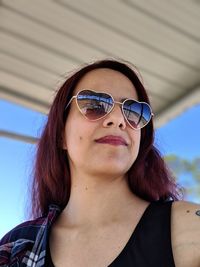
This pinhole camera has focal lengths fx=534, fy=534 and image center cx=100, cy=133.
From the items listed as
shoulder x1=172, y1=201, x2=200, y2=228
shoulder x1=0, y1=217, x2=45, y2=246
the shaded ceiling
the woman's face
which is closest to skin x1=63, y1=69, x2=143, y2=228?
the woman's face

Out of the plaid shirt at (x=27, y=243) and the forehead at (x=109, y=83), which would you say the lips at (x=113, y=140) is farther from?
the plaid shirt at (x=27, y=243)

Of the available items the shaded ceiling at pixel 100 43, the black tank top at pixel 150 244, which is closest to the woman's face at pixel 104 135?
the black tank top at pixel 150 244

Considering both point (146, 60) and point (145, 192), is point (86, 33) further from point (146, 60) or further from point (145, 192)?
point (145, 192)

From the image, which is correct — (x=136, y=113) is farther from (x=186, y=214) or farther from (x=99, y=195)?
(x=186, y=214)

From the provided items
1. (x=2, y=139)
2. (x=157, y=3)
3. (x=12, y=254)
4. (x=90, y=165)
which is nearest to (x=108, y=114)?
(x=90, y=165)

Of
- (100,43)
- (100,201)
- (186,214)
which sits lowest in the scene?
(100,201)

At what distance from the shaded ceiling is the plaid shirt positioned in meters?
1.98

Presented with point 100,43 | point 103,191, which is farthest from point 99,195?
point 100,43

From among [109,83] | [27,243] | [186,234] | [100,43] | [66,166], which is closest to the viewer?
[186,234]

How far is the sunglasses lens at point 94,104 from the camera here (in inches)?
61.5

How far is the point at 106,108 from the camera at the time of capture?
1562 mm

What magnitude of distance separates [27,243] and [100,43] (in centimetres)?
240

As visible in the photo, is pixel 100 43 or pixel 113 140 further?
pixel 100 43

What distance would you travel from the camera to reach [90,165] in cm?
153
